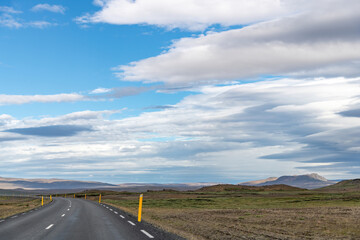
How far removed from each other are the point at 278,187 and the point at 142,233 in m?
123

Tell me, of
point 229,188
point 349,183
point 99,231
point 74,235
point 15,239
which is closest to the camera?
point 15,239

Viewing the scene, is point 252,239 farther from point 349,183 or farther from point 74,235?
point 349,183

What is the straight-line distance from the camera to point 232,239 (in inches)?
605

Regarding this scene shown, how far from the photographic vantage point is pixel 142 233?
16.6 metres

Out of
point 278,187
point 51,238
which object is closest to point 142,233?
point 51,238

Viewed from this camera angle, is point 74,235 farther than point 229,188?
No

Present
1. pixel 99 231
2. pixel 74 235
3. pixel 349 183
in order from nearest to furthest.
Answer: pixel 74 235 → pixel 99 231 → pixel 349 183

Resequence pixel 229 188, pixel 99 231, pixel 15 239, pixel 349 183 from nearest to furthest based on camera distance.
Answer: pixel 15 239
pixel 99 231
pixel 229 188
pixel 349 183

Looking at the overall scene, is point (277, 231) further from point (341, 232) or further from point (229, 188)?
point (229, 188)

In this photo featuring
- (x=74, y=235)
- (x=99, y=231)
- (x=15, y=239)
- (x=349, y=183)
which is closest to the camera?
(x=15, y=239)

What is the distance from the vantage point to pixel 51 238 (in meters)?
A: 15.4

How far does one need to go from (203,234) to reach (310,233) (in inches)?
210

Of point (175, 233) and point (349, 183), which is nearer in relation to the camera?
point (175, 233)

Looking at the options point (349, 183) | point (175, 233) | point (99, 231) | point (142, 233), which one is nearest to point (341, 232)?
point (175, 233)
